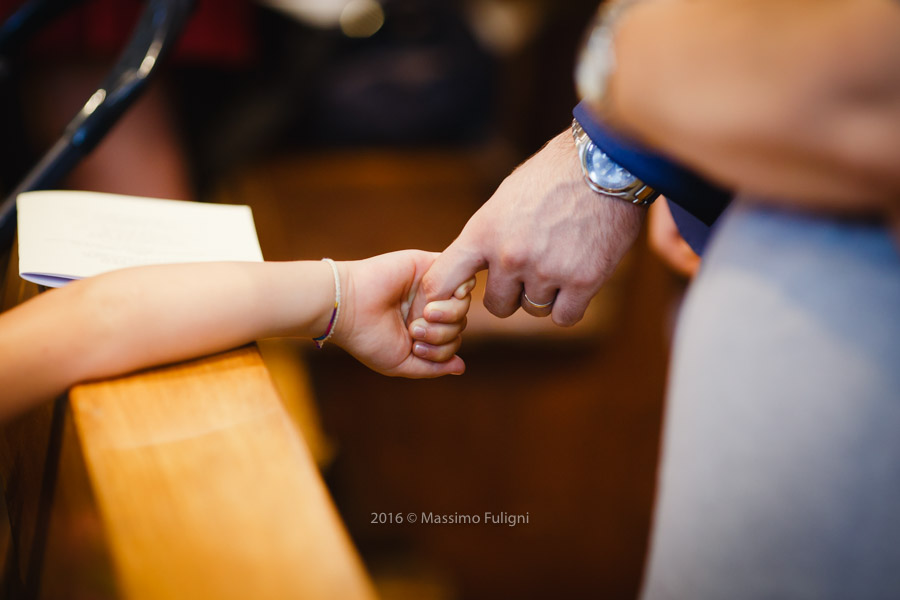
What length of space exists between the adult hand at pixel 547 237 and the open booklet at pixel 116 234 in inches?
7.8

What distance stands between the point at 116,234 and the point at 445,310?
31 centimetres

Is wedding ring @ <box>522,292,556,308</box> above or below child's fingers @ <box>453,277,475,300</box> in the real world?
below

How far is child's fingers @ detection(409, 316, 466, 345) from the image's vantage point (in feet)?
2.22

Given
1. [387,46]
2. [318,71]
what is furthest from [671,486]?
[387,46]

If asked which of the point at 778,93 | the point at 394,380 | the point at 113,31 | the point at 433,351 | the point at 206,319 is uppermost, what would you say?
the point at 113,31

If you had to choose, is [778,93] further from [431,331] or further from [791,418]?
[431,331]

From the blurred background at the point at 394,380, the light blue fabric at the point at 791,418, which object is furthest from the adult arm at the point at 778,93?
the blurred background at the point at 394,380

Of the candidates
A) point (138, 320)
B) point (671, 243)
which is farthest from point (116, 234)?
point (671, 243)

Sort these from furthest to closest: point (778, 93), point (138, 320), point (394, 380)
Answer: point (394, 380)
point (138, 320)
point (778, 93)

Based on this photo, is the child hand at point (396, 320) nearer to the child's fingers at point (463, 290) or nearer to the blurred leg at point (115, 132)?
the child's fingers at point (463, 290)

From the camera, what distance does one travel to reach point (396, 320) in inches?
26.6

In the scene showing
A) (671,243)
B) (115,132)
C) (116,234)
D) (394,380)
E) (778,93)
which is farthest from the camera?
(394,380)

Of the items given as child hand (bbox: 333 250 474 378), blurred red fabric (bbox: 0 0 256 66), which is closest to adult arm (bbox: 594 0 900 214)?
child hand (bbox: 333 250 474 378)

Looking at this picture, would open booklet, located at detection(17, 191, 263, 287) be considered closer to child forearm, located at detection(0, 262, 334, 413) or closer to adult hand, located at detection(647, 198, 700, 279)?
child forearm, located at detection(0, 262, 334, 413)
